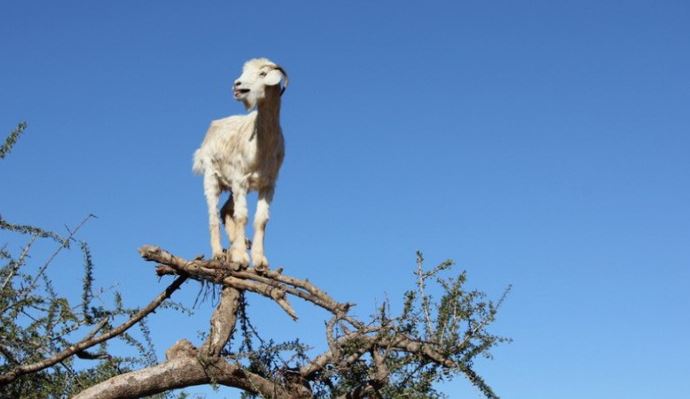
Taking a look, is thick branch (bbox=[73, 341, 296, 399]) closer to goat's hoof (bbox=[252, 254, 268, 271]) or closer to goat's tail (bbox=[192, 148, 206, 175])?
goat's hoof (bbox=[252, 254, 268, 271])

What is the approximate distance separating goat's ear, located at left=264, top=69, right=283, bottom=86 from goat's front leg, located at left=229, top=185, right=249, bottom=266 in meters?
1.05

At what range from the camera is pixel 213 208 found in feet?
29.1

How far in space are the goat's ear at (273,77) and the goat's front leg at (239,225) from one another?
3.43 ft

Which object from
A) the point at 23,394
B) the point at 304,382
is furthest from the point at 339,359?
the point at 23,394

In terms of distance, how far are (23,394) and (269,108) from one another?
3.31 m

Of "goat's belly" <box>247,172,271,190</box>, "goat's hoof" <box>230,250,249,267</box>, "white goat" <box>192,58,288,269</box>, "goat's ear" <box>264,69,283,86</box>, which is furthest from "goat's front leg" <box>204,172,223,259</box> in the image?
"goat's ear" <box>264,69,283,86</box>

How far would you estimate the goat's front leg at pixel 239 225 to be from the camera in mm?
8297

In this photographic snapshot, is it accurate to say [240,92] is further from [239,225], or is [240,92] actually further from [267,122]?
[239,225]

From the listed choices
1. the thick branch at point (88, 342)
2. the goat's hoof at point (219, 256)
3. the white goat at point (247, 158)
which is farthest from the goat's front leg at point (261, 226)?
the thick branch at point (88, 342)

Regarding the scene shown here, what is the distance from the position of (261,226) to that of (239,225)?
0.20 meters

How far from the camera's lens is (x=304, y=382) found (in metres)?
7.55

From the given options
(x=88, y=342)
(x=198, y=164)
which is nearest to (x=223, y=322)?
(x=88, y=342)

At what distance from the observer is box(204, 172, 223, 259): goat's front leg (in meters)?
8.68

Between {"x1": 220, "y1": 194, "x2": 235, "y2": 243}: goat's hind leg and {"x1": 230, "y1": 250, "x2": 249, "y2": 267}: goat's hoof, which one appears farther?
{"x1": 220, "y1": 194, "x2": 235, "y2": 243}: goat's hind leg
